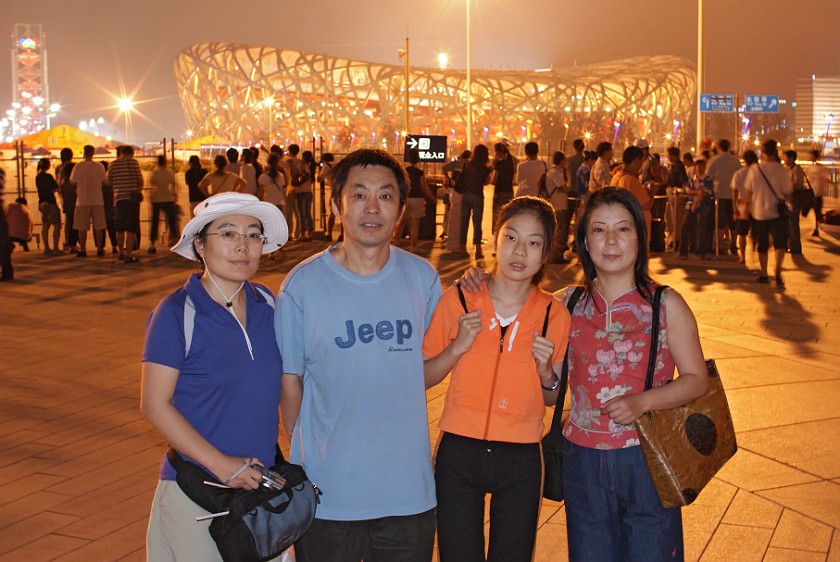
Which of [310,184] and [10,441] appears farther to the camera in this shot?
[310,184]

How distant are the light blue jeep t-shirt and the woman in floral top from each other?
519 millimetres

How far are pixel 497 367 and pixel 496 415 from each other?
14cm

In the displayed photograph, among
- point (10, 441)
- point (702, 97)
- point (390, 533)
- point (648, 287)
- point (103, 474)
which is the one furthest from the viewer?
point (702, 97)

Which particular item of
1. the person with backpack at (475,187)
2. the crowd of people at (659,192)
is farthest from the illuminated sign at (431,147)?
the person with backpack at (475,187)

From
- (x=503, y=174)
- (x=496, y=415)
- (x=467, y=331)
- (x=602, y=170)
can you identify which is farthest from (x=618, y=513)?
(x=503, y=174)

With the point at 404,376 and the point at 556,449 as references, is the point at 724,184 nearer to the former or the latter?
the point at 556,449

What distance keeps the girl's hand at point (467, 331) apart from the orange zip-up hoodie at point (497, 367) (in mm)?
123

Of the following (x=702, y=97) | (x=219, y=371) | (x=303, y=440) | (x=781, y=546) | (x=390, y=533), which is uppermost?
(x=702, y=97)

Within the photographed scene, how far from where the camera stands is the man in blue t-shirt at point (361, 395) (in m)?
2.73

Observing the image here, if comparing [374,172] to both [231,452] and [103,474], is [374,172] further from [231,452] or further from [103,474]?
[103,474]

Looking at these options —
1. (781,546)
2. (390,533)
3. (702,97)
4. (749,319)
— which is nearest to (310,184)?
(749,319)

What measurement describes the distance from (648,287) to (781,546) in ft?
6.35

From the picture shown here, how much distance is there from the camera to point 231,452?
2654 millimetres

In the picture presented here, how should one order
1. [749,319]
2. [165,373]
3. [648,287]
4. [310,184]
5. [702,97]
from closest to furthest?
1. [165,373]
2. [648,287]
3. [749,319]
4. [310,184]
5. [702,97]
